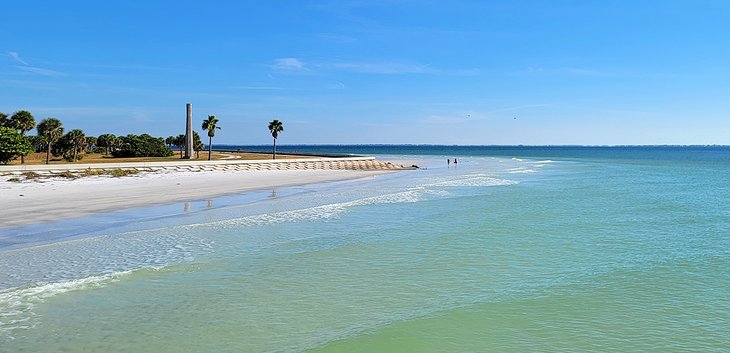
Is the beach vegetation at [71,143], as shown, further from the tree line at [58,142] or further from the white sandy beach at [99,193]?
the white sandy beach at [99,193]

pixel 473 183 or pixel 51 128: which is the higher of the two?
pixel 51 128

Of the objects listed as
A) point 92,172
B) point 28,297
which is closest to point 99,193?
point 92,172

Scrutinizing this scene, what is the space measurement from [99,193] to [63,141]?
130 ft

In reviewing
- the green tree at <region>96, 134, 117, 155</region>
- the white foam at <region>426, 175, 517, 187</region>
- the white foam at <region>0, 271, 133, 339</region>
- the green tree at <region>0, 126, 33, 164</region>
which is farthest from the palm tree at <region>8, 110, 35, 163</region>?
the white foam at <region>0, 271, 133, 339</region>

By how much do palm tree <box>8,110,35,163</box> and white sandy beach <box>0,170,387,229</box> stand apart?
75.6 feet

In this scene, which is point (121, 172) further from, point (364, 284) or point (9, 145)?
point (364, 284)

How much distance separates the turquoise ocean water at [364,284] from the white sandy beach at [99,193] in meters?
3.16

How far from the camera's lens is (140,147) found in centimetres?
7338

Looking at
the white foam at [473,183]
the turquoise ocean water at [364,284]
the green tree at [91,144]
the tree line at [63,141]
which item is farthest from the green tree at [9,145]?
the white foam at [473,183]

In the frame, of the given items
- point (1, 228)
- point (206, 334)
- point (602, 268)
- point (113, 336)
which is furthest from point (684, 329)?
point (1, 228)

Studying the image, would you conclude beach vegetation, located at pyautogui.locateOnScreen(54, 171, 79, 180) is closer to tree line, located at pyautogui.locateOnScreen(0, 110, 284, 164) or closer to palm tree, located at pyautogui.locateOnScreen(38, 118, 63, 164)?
tree line, located at pyautogui.locateOnScreen(0, 110, 284, 164)

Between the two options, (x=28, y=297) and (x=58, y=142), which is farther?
(x=58, y=142)

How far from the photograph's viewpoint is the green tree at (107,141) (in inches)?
3137

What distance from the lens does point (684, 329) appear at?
9.02 meters
